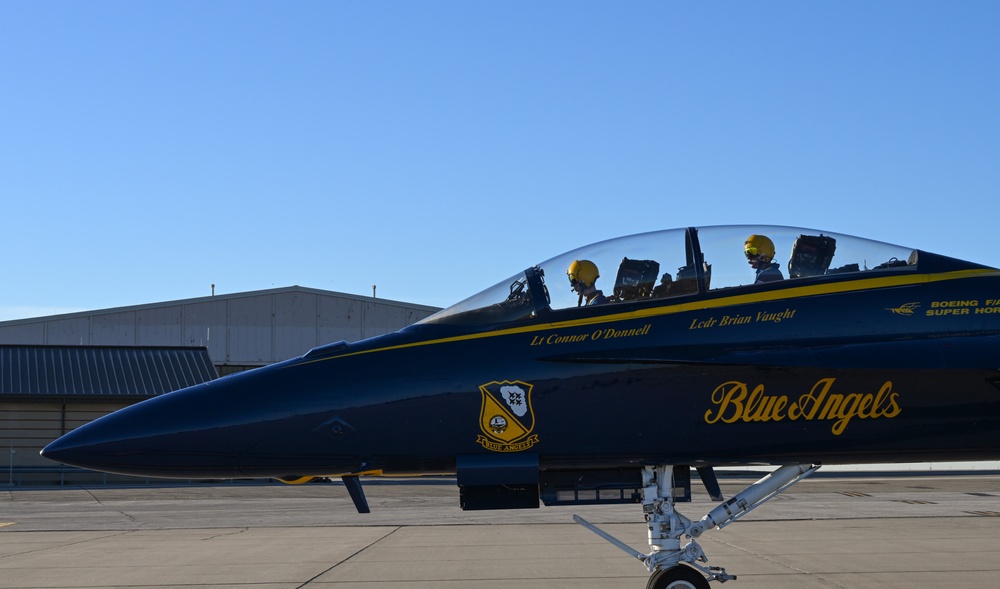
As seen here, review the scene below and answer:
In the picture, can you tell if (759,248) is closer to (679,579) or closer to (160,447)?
(679,579)

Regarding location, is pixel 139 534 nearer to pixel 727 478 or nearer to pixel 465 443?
pixel 465 443

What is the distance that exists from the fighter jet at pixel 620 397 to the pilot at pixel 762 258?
0.15ft

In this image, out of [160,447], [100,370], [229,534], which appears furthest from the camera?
[100,370]

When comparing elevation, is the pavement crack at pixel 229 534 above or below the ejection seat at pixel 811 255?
below

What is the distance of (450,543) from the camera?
15953 mm

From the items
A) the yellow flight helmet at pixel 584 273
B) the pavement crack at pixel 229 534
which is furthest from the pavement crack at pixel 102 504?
the yellow flight helmet at pixel 584 273

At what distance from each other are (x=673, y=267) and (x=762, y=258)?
2.25 ft

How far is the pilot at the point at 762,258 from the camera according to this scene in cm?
762

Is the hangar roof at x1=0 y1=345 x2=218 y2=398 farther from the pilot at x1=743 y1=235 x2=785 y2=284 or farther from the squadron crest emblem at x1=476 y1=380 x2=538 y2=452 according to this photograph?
the pilot at x1=743 y1=235 x2=785 y2=284

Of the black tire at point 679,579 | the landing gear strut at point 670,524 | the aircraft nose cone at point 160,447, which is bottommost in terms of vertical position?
the black tire at point 679,579

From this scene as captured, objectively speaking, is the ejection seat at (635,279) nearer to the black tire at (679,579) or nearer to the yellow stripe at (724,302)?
the yellow stripe at (724,302)

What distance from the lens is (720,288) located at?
7543 mm

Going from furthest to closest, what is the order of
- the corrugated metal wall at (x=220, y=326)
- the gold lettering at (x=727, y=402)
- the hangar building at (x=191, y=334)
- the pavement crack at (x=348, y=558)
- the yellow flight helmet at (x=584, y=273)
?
1. the corrugated metal wall at (x=220, y=326)
2. the hangar building at (x=191, y=334)
3. the pavement crack at (x=348, y=558)
4. the yellow flight helmet at (x=584, y=273)
5. the gold lettering at (x=727, y=402)

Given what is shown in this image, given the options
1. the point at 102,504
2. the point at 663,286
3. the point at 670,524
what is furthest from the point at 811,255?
the point at 102,504
